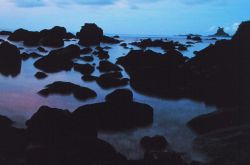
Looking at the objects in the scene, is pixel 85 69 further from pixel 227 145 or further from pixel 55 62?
pixel 227 145

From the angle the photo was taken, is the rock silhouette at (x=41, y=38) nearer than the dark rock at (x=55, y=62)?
No

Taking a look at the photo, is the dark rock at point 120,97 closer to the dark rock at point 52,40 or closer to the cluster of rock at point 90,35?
the dark rock at point 52,40

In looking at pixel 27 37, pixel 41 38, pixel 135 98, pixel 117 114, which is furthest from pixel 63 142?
pixel 41 38

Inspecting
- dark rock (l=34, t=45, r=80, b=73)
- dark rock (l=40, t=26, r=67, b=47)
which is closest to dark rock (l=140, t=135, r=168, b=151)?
dark rock (l=34, t=45, r=80, b=73)

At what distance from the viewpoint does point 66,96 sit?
20.0 meters

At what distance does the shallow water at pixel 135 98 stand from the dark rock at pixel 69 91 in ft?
1.32

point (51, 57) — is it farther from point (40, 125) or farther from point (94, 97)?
point (40, 125)

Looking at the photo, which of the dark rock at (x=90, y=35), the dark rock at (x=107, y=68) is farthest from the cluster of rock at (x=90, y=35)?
the dark rock at (x=107, y=68)

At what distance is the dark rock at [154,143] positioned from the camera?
1184 cm

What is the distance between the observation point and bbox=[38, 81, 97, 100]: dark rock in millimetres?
20023

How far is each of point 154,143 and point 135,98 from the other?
359 inches

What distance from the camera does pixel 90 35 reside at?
6384 cm

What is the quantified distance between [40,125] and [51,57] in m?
23.7

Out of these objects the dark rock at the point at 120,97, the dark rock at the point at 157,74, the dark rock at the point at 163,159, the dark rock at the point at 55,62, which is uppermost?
the dark rock at the point at 163,159
